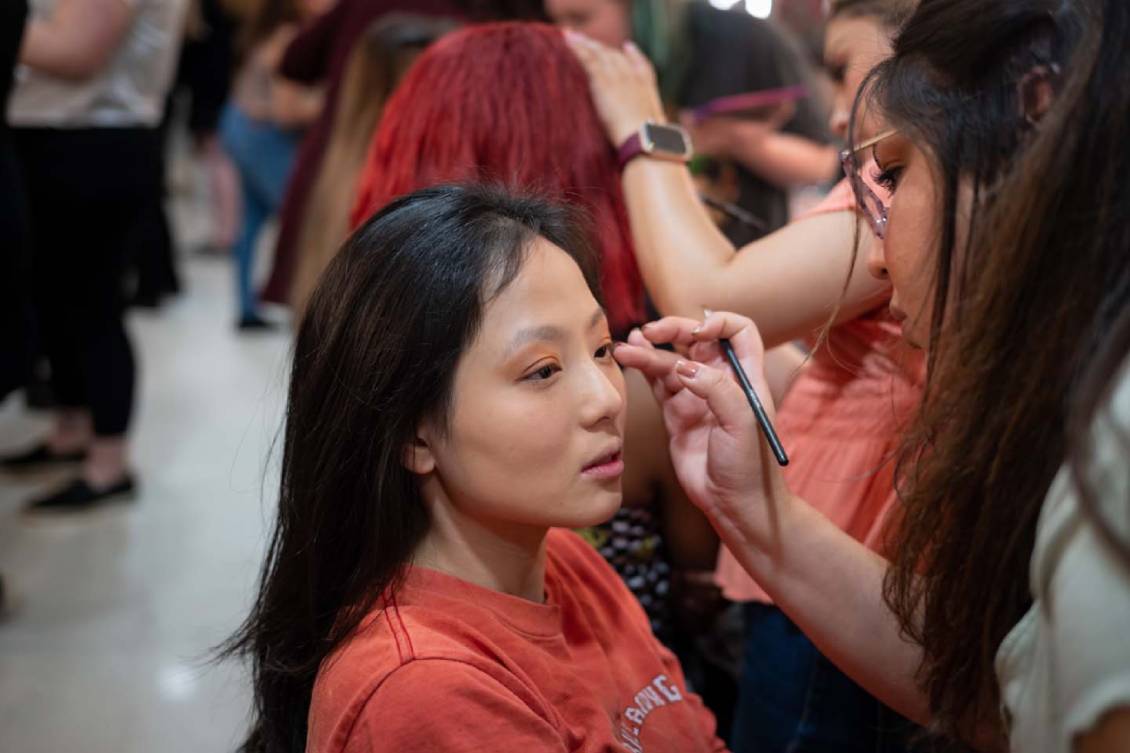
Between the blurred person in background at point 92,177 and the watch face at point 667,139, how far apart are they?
1579 mm

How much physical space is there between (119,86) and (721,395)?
2054mm

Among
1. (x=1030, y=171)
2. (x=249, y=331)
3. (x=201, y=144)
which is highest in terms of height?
(x=1030, y=171)

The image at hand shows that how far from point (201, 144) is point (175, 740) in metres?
3.96

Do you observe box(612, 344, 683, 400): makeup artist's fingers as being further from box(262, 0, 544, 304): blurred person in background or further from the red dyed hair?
box(262, 0, 544, 304): blurred person in background

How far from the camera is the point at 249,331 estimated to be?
15.2ft

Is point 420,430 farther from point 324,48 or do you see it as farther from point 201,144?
point 201,144

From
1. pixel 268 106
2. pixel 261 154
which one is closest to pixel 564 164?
pixel 268 106

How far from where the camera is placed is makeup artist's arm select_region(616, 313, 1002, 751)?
101 cm

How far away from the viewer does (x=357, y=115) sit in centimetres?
220

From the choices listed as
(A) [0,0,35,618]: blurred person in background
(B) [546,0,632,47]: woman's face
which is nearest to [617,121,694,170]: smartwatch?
(B) [546,0,632,47]: woman's face

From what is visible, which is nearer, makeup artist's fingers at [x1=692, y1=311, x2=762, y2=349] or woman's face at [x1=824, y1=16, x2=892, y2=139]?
makeup artist's fingers at [x1=692, y1=311, x2=762, y2=349]

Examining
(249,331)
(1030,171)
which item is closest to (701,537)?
(1030,171)

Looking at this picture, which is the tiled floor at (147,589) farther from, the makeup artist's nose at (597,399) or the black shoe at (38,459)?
the makeup artist's nose at (597,399)

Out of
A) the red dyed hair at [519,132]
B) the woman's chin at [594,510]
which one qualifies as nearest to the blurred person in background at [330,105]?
the red dyed hair at [519,132]
